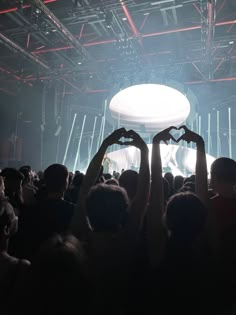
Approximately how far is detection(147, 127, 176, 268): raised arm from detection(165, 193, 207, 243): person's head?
6.2 inches

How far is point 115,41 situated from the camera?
9695 mm

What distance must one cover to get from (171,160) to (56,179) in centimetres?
1122

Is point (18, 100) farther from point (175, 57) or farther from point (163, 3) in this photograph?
point (163, 3)

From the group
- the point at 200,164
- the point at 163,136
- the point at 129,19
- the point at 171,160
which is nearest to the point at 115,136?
the point at 163,136

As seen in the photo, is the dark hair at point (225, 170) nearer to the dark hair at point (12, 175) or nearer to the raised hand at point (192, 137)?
the raised hand at point (192, 137)

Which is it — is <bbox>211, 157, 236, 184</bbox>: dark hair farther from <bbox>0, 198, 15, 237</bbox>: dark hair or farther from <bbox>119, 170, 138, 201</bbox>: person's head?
<bbox>0, 198, 15, 237</bbox>: dark hair

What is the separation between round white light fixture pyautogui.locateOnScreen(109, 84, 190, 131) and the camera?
13367 mm

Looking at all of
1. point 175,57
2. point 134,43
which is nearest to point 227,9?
point 175,57

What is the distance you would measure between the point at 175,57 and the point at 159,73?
3.38 feet

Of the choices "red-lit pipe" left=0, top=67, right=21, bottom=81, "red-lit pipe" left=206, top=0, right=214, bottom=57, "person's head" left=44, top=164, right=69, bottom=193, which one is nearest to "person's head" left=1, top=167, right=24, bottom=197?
"person's head" left=44, top=164, right=69, bottom=193

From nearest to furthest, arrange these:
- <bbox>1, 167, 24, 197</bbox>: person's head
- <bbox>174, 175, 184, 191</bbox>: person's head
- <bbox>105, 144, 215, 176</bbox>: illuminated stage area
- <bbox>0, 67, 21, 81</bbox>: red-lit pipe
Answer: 1. <bbox>1, 167, 24, 197</bbox>: person's head
2. <bbox>174, 175, 184, 191</bbox>: person's head
3. <bbox>0, 67, 21, 81</bbox>: red-lit pipe
4. <bbox>105, 144, 215, 176</bbox>: illuminated stage area

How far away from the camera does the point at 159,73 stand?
11.2 metres

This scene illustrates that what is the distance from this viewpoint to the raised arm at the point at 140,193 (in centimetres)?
164

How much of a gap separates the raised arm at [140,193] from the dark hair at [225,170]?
18.6 inches
